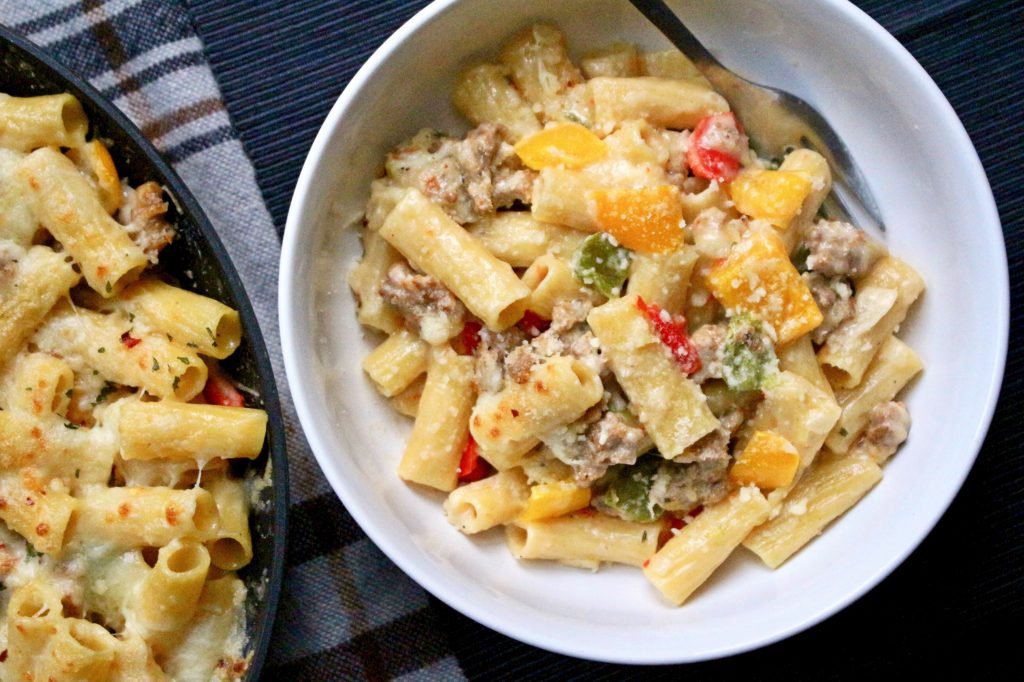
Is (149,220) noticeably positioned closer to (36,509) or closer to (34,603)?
(36,509)

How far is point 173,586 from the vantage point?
1831 mm

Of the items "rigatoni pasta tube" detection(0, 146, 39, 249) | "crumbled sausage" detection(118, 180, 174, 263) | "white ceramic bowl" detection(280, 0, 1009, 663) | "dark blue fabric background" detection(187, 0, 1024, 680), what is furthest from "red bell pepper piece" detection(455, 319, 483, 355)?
"rigatoni pasta tube" detection(0, 146, 39, 249)

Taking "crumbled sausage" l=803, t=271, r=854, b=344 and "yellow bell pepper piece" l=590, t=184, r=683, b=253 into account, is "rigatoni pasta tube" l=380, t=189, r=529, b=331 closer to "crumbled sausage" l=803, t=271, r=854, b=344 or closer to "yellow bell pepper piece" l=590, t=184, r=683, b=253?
"yellow bell pepper piece" l=590, t=184, r=683, b=253

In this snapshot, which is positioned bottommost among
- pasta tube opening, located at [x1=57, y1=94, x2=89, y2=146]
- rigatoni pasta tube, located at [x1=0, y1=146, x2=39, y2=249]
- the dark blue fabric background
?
the dark blue fabric background

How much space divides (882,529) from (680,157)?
83 centimetres

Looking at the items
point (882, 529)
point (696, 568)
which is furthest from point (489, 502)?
point (882, 529)

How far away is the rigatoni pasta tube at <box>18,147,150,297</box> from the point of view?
6.09 feet

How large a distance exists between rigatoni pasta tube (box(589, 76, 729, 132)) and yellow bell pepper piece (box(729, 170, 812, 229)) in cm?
18

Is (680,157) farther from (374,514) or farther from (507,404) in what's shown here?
(374,514)

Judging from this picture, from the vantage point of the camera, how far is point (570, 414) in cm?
174

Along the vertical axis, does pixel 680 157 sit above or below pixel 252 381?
above

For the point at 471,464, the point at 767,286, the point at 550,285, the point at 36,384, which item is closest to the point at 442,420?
the point at 471,464

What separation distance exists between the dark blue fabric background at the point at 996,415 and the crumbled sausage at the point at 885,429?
41 cm

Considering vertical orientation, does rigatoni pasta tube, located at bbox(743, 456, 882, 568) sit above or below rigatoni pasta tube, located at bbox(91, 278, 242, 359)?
below
